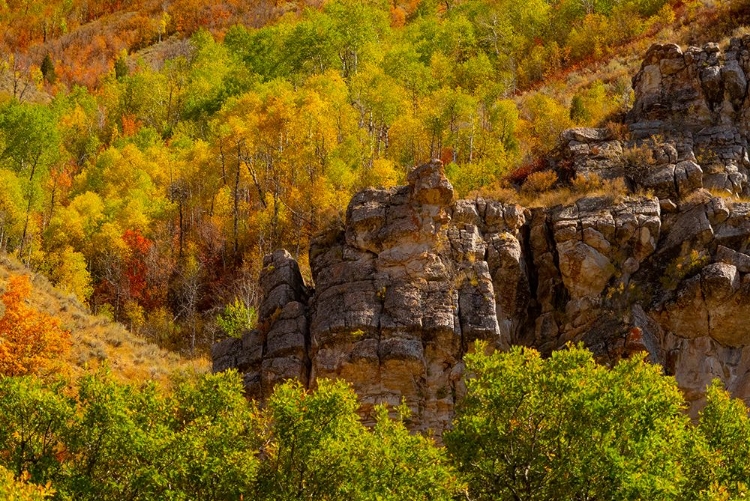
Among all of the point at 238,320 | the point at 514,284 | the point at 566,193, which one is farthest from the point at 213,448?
the point at 238,320

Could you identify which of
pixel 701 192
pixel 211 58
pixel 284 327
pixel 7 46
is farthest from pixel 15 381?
pixel 7 46

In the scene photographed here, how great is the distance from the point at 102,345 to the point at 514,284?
2105cm

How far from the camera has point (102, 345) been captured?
45688mm

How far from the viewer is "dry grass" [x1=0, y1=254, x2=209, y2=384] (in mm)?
44094

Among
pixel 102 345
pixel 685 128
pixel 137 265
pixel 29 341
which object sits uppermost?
pixel 137 265

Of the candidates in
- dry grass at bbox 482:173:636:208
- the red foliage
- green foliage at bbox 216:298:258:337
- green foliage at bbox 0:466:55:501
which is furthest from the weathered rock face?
the red foliage

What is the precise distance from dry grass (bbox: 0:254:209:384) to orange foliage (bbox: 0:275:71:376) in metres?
2.03

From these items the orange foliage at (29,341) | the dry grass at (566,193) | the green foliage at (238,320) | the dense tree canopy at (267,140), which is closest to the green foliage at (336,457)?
the dry grass at (566,193)

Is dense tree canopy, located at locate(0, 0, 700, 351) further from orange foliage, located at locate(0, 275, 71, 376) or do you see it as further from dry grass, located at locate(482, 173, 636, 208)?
orange foliage, located at locate(0, 275, 71, 376)

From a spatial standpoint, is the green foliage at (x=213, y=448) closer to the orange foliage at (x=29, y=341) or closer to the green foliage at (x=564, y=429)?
the green foliage at (x=564, y=429)

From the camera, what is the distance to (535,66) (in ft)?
260

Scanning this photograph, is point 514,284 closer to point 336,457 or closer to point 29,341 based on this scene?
point 336,457

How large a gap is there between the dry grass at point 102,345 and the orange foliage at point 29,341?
203 centimetres

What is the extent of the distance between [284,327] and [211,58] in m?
66.9
